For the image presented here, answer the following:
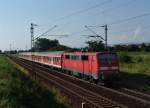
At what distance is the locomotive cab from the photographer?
27016mm

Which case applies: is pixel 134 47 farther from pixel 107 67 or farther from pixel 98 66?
pixel 98 66

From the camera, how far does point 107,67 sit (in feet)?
90.1

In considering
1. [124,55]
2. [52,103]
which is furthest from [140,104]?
[124,55]

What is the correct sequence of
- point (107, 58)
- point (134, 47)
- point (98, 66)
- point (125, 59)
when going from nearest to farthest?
point (98, 66) < point (107, 58) < point (125, 59) < point (134, 47)

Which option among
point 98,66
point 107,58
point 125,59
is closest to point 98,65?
point 98,66

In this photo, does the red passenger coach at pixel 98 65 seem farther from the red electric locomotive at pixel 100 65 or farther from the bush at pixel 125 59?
the bush at pixel 125 59

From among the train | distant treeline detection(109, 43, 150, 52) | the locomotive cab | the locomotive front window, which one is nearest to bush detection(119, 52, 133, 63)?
the train

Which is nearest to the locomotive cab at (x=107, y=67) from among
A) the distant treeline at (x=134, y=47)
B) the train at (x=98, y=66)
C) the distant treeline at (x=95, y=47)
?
the train at (x=98, y=66)

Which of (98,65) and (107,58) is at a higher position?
(107,58)

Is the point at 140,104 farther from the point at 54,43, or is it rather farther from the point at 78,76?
the point at 54,43

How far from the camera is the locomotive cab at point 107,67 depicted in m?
27.0

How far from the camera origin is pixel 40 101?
20.2 meters

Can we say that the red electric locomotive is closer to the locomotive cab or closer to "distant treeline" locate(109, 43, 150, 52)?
the locomotive cab

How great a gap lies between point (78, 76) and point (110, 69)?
318 inches
